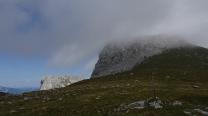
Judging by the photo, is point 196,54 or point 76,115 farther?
point 196,54

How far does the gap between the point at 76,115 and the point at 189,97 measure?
65.5 feet

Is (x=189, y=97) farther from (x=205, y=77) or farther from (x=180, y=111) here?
(x=205, y=77)

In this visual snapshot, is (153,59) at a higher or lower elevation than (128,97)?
higher

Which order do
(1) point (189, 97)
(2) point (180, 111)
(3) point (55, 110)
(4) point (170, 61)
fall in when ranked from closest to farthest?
(2) point (180, 111) < (3) point (55, 110) < (1) point (189, 97) < (4) point (170, 61)

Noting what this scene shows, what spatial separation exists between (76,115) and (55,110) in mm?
6016

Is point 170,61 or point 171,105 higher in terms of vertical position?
point 170,61

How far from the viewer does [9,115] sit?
56156 millimetres

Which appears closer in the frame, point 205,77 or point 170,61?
point 205,77

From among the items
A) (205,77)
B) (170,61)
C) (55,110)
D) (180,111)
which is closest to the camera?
(180,111)

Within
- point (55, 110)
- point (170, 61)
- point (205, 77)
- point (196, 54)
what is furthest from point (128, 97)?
point (196, 54)

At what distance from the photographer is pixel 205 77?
12625cm

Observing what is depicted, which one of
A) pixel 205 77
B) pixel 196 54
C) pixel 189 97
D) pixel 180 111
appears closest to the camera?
pixel 180 111

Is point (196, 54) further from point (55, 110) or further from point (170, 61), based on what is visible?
point (55, 110)

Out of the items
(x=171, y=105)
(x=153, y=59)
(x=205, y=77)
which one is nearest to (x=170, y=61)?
(x=153, y=59)
